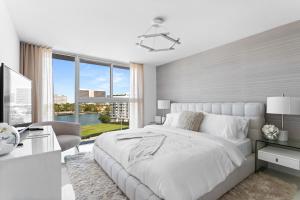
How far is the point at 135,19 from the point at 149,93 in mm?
3115

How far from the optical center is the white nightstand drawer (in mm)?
2145

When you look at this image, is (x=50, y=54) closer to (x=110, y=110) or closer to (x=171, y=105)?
(x=110, y=110)

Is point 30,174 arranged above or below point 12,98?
below

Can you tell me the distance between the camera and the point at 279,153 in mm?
2371

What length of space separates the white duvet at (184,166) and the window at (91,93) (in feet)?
8.12

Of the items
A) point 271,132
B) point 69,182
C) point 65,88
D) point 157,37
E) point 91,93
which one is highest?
point 157,37

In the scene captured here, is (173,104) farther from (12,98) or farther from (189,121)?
(12,98)

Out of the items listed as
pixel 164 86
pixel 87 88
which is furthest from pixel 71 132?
pixel 164 86

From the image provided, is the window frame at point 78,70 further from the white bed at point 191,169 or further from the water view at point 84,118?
the white bed at point 191,169

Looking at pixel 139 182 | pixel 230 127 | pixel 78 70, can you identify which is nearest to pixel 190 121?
pixel 230 127

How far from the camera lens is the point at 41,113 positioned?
11.4 ft

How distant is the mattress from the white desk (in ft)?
7.75

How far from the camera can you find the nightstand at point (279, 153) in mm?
2172

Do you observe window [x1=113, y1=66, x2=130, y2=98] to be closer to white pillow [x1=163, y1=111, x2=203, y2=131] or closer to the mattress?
white pillow [x1=163, y1=111, x2=203, y2=131]
